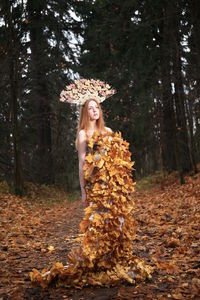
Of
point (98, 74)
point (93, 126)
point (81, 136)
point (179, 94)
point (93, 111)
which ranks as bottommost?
point (81, 136)

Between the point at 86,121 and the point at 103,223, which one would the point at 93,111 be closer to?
the point at 86,121

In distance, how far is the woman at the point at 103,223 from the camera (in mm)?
4027

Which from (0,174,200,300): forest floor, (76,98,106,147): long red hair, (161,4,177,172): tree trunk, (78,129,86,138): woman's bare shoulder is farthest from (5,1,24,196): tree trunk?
(78,129,86,138): woman's bare shoulder

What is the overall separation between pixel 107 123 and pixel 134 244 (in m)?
13.6

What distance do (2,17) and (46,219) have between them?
7352 mm

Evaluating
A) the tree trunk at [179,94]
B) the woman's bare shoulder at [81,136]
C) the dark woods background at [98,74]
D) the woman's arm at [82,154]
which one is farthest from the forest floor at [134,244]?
the dark woods background at [98,74]

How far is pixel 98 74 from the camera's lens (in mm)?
18750

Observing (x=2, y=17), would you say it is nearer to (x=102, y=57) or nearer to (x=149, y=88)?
(x=149, y=88)

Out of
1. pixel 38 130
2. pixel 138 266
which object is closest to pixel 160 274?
pixel 138 266

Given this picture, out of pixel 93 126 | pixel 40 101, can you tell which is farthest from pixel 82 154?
pixel 40 101

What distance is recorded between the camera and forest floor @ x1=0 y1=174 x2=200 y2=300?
3750 mm

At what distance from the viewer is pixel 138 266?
13.5 ft

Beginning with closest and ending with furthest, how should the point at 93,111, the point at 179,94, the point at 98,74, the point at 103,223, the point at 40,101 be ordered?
the point at 103,223 < the point at 93,111 < the point at 179,94 < the point at 40,101 < the point at 98,74

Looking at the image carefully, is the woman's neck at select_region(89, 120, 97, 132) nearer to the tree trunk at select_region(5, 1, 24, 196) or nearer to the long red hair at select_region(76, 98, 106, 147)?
the long red hair at select_region(76, 98, 106, 147)
